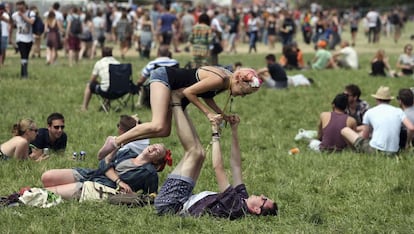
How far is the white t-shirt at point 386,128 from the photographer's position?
11.0 meters

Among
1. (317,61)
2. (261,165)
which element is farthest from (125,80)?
(317,61)

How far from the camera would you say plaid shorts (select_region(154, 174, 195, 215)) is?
7371mm

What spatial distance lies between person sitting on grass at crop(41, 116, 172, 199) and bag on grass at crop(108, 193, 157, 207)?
0.17 m

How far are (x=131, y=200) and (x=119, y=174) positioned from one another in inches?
18.1

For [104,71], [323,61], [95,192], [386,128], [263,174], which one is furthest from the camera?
[323,61]

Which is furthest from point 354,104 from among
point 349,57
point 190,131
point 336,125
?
point 349,57

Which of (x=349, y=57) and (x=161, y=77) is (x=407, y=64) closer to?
(x=349, y=57)

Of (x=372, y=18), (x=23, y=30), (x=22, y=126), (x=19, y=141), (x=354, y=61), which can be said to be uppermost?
(x=23, y=30)

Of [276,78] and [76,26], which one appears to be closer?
[276,78]

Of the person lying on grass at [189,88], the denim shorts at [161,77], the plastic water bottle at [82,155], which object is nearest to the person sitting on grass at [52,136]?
the plastic water bottle at [82,155]

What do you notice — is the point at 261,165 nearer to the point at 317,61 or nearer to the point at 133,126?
the point at 133,126

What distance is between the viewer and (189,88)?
7.43 m

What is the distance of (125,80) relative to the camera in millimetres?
14727

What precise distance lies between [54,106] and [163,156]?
7423mm
